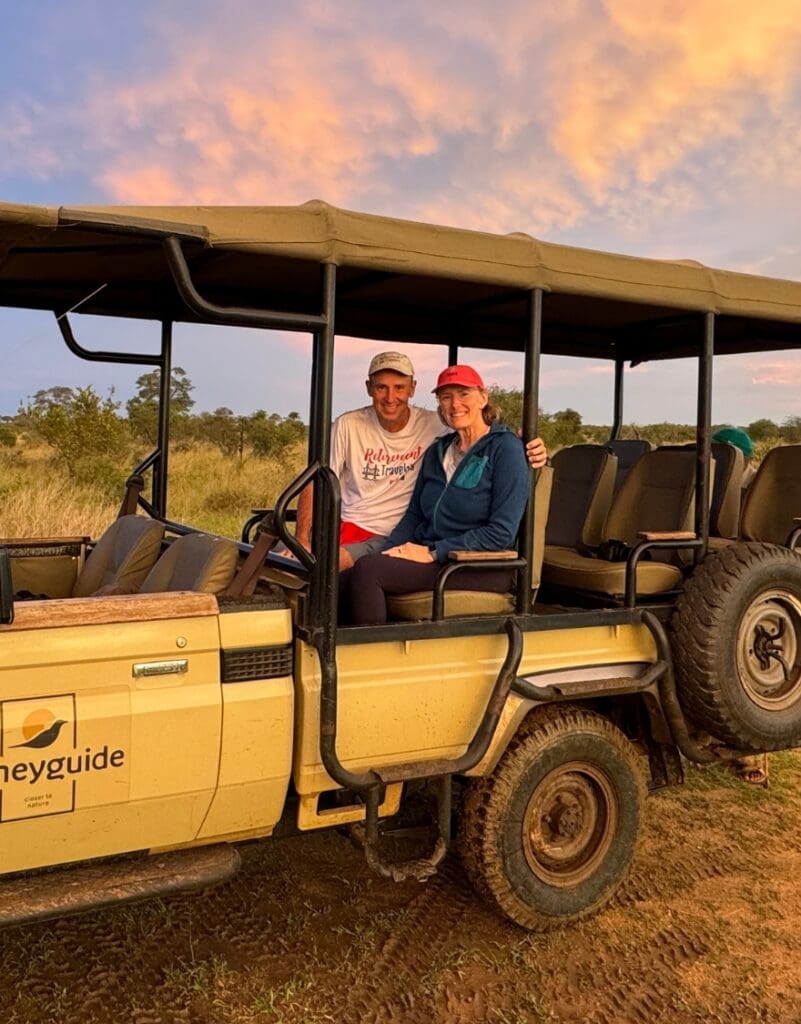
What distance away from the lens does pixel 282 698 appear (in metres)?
3.31

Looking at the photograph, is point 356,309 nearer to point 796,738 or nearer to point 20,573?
point 20,573

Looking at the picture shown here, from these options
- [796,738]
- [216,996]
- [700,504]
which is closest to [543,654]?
[700,504]

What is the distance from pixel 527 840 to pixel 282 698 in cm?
136

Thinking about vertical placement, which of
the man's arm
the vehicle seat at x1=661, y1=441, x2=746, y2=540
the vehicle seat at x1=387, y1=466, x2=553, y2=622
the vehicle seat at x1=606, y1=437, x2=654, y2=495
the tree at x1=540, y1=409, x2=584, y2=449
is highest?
the tree at x1=540, y1=409, x2=584, y2=449

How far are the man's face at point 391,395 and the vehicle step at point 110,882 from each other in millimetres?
2126

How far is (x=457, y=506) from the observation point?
411 centimetres

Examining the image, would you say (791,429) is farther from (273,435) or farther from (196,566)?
(196,566)

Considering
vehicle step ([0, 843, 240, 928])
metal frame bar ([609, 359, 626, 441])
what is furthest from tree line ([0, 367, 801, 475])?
vehicle step ([0, 843, 240, 928])

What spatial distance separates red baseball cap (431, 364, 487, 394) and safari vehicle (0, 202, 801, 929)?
323 mm

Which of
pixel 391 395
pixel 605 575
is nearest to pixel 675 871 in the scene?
pixel 605 575

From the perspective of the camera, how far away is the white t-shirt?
15.2 ft

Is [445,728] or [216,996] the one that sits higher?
[445,728]

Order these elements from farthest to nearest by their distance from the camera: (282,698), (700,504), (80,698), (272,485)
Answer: (272,485), (700,504), (282,698), (80,698)

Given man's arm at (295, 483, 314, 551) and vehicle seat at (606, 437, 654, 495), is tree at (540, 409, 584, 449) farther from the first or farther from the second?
man's arm at (295, 483, 314, 551)
